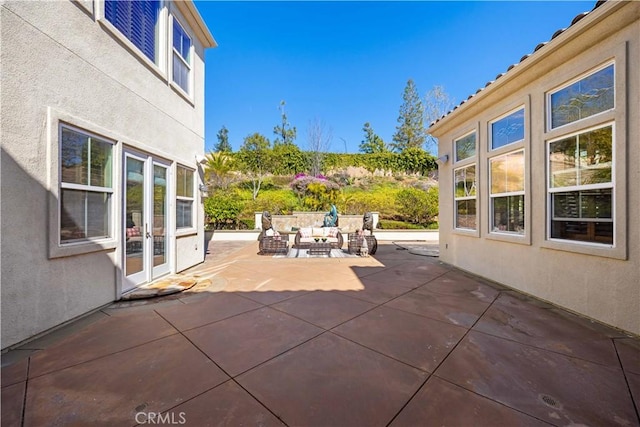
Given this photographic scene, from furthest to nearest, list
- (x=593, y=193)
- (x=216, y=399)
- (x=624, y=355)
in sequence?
(x=593, y=193) < (x=624, y=355) < (x=216, y=399)

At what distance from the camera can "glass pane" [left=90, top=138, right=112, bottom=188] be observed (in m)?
3.95

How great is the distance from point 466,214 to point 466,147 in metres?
1.81

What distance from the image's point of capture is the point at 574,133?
3.97 m

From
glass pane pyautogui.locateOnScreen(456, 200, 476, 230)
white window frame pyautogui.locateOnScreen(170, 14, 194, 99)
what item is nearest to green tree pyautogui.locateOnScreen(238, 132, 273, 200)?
white window frame pyautogui.locateOnScreen(170, 14, 194, 99)

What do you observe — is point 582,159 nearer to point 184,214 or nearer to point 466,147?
point 466,147

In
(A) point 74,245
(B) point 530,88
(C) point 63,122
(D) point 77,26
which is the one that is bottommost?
(A) point 74,245

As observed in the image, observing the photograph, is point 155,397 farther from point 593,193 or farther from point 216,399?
point 593,193

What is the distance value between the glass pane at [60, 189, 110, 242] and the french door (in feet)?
1.13

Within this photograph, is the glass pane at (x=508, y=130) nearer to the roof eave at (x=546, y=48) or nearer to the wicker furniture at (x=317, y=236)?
the roof eave at (x=546, y=48)

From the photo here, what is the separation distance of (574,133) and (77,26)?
7.80 meters

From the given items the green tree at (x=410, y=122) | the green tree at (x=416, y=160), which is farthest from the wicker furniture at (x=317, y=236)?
the green tree at (x=410, y=122)

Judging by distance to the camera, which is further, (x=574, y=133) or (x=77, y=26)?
(x=574, y=133)

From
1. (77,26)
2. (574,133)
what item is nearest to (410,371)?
(574,133)

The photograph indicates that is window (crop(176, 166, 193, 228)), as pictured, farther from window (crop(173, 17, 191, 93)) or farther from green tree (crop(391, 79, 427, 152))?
green tree (crop(391, 79, 427, 152))
